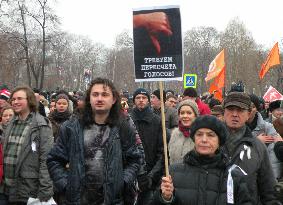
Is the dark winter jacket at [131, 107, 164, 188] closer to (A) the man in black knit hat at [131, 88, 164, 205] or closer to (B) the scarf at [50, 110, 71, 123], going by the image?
(A) the man in black knit hat at [131, 88, 164, 205]

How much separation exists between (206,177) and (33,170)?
2.51 m

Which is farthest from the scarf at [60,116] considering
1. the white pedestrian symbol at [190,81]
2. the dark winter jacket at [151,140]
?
the white pedestrian symbol at [190,81]

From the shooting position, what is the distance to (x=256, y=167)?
12.8 feet

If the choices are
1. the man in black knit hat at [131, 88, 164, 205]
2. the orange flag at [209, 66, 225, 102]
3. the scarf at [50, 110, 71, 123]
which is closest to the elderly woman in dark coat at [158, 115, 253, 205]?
the man in black knit hat at [131, 88, 164, 205]

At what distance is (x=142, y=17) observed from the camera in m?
4.34

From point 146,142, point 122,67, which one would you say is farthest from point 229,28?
point 146,142

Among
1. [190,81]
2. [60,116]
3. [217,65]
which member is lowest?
[60,116]

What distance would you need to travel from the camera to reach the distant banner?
14.0 ft

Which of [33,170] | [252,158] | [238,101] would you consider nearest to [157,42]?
[238,101]

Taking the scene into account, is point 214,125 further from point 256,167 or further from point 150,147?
point 150,147

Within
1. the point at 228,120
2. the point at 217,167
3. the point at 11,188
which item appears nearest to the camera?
the point at 217,167

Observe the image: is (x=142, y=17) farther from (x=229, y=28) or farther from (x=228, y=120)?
(x=229, y=28)

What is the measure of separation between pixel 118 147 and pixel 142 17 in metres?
1.24

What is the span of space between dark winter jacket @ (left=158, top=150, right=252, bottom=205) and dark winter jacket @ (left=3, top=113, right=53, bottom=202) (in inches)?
82.2
